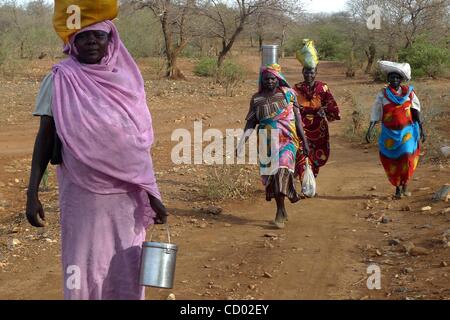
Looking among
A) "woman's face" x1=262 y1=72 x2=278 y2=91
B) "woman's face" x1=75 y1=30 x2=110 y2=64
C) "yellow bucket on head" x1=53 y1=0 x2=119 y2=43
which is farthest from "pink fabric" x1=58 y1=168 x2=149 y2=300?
"woman's face" x1=262 y1=72 x2=278 y2=91

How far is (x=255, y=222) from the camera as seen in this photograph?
6.12 m

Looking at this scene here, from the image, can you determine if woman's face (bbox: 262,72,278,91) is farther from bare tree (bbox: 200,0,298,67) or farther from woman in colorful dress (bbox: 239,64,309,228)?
bare tree (bbox: 200,0,298,67)

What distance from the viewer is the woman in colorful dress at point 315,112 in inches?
277

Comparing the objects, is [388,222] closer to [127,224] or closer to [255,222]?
[255,222]

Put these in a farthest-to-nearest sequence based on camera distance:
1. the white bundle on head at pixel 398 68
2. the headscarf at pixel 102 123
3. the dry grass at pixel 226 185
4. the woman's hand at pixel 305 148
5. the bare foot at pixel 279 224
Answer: the white bundle on head at pixel 398 68
the dry grass at pixel 226 185
the woman's hand at pixel 305 148
the bare foot at pixel 279 224
the headscarf at pixel 102 123

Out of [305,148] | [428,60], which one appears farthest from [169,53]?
[305,148]

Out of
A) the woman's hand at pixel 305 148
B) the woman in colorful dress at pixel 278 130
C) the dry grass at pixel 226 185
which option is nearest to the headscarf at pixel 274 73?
the woman in colorful dress at pixel 278 130

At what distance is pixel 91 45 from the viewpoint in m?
2.81

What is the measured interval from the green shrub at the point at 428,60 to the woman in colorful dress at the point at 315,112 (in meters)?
17.6

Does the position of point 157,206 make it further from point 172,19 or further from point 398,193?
point 172,19

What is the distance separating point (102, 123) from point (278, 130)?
3.46 metres

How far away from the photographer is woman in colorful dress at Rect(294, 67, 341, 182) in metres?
7.04

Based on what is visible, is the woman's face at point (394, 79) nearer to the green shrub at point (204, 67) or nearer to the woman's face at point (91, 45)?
the woman's face at point (91, 45)

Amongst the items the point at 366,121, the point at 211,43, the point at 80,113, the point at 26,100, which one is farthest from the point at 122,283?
the point at 211,43
